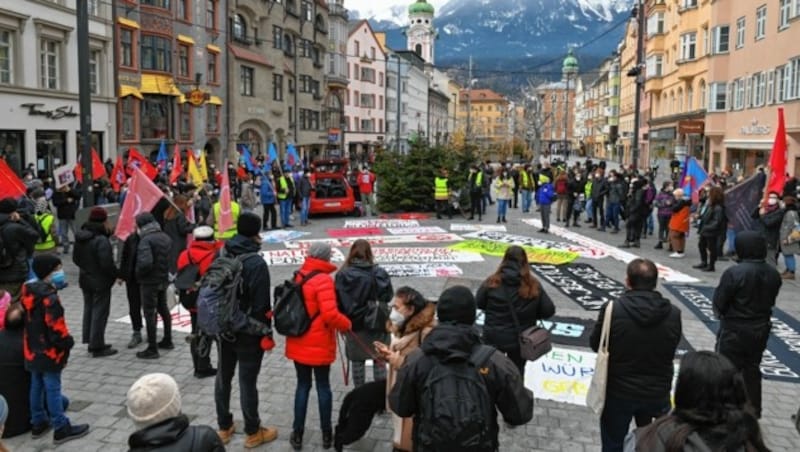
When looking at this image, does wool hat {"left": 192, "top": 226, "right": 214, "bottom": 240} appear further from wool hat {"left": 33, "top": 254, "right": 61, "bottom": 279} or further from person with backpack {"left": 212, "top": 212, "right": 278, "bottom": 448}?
person with backpack {"left": 212, "top": 212, "right": 278, "bottom": 448}

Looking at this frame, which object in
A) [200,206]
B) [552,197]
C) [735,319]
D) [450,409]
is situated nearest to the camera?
[450,409]

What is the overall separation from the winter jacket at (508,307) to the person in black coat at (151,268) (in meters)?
4.24

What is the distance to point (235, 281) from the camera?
19.0 ft

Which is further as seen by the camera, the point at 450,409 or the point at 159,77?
the point at 159,77

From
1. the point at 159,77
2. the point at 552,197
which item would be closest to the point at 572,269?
the point at 552,197

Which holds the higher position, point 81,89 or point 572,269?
point 81,89

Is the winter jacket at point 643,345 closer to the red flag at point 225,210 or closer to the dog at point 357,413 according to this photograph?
the dog at point 357,413

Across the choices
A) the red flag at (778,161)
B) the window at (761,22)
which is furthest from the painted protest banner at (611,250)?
the window at (761,22)

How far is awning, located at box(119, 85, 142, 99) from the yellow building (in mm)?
30947

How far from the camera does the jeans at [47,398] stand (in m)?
6.07

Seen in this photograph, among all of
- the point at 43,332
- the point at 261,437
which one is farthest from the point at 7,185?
the point at 261,437

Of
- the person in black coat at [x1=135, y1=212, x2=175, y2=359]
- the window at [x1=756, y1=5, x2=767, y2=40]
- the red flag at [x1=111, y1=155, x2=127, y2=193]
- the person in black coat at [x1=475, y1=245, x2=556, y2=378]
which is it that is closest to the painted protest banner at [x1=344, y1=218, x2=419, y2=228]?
the red flag at [x1=111, y1=155, x2=127, y2=193]

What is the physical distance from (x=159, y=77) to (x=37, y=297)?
31.8 meters

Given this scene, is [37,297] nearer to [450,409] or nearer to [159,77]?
[450,409]
